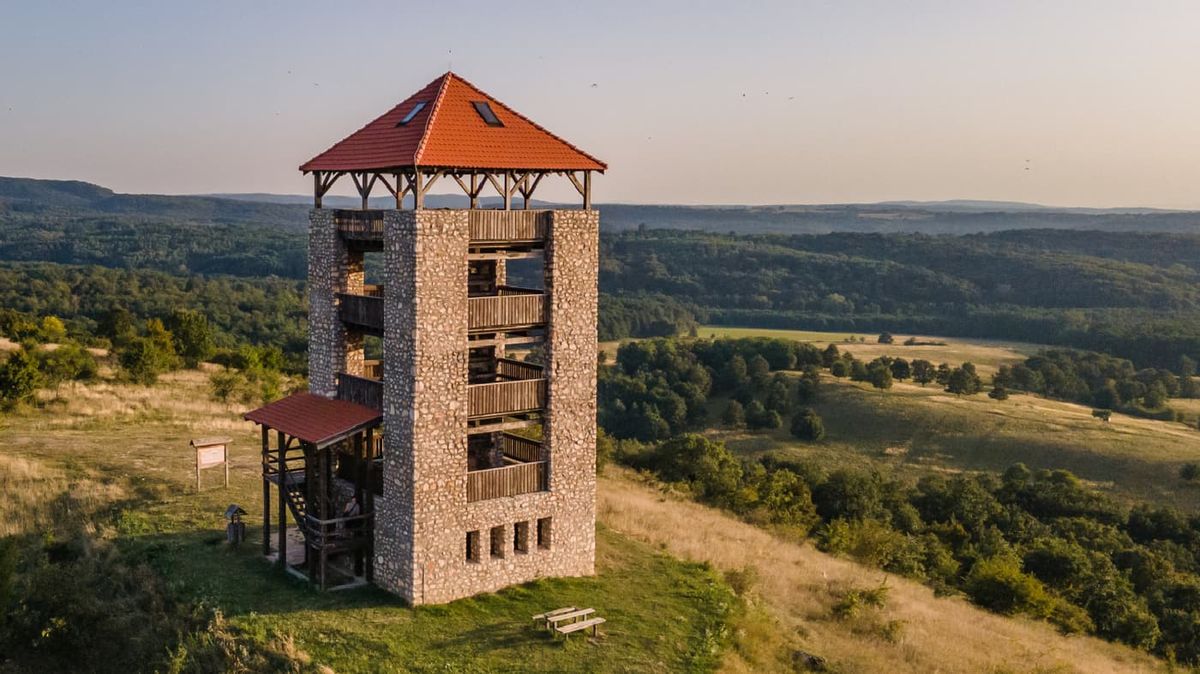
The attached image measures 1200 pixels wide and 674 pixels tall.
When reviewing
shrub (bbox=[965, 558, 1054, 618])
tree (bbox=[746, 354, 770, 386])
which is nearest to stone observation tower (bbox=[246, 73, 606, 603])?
shrub (bbox=[965, 558, 1054, 618])

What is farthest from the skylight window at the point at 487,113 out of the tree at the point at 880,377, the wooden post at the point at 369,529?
the tree at the point at 880,377

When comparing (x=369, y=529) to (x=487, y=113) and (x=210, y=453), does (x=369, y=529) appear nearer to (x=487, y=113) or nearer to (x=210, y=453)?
(x=210, y=453)

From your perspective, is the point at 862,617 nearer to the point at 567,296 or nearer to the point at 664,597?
the point at 664,597

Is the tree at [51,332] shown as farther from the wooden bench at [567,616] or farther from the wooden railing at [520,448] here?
the wooden bench at [567,616]

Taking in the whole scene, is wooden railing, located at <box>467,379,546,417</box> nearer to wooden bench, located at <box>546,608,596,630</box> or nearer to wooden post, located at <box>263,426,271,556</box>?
wooden bench, located at <box>546,608,596,630</box>

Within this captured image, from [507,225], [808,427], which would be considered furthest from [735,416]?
[507,225]

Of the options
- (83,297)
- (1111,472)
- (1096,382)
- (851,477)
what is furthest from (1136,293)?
(83,297)
